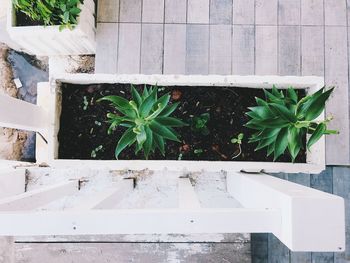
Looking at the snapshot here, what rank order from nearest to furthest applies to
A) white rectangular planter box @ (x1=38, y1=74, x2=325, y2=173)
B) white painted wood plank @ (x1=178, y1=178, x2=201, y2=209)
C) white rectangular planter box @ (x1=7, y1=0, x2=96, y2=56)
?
white painted wood plank @ (x1=178, y1=178, x2=201, y2=209), white rectangular planter box @ (x1=38, y1=74, x2=325, y2=173), white rectangular planter box @ (x1=7, y1=0, x2=96, y2=56)

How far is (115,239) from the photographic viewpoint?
1.75m

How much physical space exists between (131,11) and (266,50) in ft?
2.35

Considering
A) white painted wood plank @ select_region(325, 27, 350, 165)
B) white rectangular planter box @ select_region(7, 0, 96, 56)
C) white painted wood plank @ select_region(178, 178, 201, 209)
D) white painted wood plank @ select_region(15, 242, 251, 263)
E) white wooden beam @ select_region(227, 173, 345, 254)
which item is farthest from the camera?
white painted wood plank @ select_region(325, 27, 350, 165)

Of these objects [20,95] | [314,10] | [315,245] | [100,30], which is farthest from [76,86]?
[314,10]

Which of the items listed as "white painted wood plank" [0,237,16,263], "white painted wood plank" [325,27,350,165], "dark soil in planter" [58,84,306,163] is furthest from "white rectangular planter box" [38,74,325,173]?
"white painted wood plank" [0,237,16,263]

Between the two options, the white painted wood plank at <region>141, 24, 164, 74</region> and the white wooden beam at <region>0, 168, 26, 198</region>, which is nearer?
the white wooden beam at <region>0, 168, 26, 198</region>

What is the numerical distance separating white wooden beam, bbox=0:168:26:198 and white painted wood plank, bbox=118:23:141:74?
689mm

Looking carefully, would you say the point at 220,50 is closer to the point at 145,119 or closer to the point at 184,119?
the point at 184,119

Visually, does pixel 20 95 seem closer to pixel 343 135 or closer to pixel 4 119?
pixel 4 119

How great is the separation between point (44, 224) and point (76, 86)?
2.21ft

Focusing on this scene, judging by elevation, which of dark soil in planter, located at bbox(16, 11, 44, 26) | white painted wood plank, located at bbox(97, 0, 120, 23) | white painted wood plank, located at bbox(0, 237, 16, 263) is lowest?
white painted wood plank, located at bbox(0, 237, 16, 263)

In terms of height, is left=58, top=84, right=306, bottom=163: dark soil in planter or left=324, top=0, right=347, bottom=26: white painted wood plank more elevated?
left=324, top=0, right=347, bottom=26: white painted wood plank

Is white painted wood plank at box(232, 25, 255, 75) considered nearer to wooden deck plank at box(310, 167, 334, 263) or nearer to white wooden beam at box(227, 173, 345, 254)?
wooden deck plank at box(310, 167, 334, 263)

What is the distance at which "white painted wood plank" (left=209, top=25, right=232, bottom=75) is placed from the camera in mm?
1856
